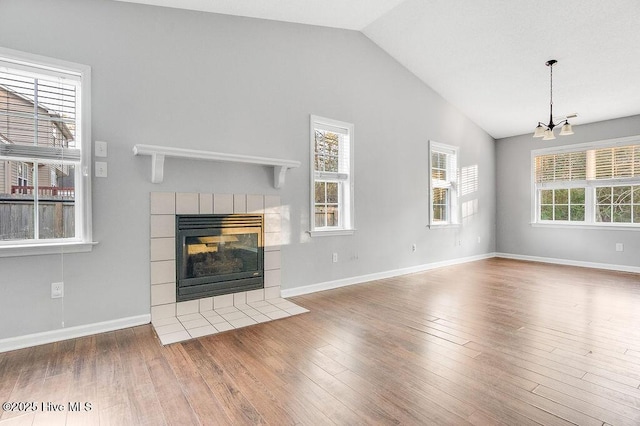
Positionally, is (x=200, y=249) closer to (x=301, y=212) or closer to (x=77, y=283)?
(x=77, y=283)

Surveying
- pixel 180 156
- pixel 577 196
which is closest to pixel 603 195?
→ pixel 577 196

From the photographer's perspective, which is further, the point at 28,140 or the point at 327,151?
the point at 327,151

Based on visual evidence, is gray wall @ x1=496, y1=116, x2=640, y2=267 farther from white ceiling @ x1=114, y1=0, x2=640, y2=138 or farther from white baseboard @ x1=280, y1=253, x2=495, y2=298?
white baseboard @ x1=280, y1=253, x2=495, y2=298

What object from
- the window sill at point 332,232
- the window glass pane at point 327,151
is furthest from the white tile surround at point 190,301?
the window glass pane at point 327,151

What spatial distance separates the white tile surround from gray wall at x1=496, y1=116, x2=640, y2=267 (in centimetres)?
552

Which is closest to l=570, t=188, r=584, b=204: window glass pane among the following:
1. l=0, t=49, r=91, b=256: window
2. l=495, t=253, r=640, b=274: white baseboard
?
l=495, t=253, r=640, b=274: white baseboard

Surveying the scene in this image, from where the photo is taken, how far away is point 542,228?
6.45 metres

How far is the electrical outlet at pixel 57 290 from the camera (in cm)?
261

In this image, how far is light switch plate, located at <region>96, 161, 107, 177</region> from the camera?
9.15 ft

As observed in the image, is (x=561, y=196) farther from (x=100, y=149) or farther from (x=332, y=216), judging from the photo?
(x=100, y=149)

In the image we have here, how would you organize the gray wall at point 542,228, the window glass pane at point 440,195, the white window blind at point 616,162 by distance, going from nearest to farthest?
1. the white window blind at point 616,162
2. the gray wall at point 542,228
3. the window glass pane at point 440,195

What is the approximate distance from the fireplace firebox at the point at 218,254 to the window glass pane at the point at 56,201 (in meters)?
0.85

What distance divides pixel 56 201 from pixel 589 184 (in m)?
7.63

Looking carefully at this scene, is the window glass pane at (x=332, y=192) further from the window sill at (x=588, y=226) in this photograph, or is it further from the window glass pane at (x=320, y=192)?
the window sill at (x=588, y=226)
